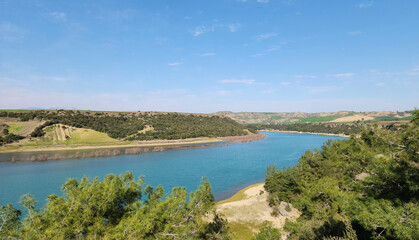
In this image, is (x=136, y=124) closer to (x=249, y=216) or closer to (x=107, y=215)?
(x=249, y=216)

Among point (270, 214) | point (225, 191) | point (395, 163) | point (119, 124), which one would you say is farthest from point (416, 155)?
point (119, 124)

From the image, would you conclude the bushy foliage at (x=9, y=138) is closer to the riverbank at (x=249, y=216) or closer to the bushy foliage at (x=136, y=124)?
the bushy foliage at (x=136, y=124)

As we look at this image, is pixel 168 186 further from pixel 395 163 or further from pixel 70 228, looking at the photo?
pixel 395 163

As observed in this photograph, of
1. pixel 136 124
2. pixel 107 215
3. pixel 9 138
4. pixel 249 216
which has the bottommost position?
pixel 249 216

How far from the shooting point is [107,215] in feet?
42.9

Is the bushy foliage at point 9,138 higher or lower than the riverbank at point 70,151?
higher

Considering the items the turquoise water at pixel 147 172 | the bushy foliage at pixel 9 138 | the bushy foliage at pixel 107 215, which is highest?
the bushy foliage at pixel 107 215

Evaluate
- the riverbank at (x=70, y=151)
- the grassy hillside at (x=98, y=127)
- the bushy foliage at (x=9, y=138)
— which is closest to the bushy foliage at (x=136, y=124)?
the grassy hillside at (x=98, y=127)

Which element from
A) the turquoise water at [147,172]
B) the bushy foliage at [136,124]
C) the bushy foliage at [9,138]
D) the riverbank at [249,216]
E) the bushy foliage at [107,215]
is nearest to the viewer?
the bushy foliage at [107,215]

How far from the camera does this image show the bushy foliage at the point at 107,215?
10.4 metres

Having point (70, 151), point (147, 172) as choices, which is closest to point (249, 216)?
point (147, 172)

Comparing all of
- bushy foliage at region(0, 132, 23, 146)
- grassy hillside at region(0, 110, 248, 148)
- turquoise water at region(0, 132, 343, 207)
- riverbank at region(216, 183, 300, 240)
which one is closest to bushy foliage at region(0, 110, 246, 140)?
grassy hillside at region(0, 110, 248, 148)

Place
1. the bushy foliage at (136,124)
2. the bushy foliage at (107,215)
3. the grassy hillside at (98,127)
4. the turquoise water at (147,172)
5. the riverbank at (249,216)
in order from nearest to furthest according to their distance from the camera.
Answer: the bushy foliage at (107,215) → the riverbank at (249,216) → the turquoise water at (147,172) → the grassy hillside at (98,127) → the bushy foliage at (136,124)

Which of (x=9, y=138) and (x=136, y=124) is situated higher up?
(x=136, y=124)
